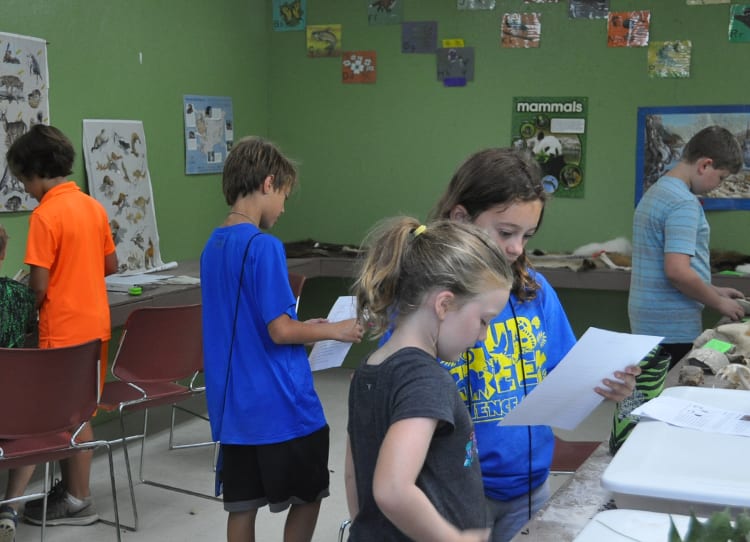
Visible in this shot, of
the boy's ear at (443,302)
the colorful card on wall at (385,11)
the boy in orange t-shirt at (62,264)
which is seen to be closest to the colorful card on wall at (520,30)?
the colorful card on wall at (385,11)

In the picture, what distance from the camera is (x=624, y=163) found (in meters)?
5.36

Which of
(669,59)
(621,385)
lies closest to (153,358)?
(621,385)

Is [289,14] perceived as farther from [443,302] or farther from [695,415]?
[443,302]

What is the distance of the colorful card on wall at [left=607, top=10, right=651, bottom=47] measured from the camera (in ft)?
17.1

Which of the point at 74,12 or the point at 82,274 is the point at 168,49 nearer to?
the point at 74,12

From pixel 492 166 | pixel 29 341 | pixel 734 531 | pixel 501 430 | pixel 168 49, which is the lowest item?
pixel 29 341

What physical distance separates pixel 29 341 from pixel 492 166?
2.38 m

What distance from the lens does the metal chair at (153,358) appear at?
11.8ft

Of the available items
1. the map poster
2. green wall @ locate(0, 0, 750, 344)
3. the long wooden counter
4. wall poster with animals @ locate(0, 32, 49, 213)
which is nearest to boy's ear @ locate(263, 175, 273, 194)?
the long wooden counter

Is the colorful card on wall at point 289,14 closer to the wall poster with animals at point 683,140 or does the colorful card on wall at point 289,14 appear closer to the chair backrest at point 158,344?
the wall poster with animals at point 683,140

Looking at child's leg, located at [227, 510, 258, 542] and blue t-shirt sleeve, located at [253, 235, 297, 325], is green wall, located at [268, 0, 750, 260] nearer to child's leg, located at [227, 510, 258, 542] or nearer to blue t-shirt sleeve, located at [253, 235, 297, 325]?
blue t-shirt sleeve, located at [253, 235, 297, 325]

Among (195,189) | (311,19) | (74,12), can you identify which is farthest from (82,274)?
(311,19)

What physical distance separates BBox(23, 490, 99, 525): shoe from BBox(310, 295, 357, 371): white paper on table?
136cm

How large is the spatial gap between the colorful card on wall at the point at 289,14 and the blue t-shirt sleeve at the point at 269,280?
3.71m
